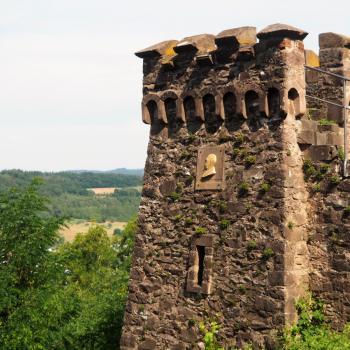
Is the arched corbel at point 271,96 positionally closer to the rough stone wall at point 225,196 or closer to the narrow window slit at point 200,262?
the rough stone wall at point 225,196

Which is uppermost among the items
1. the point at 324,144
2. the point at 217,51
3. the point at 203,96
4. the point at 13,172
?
the point at 13,172

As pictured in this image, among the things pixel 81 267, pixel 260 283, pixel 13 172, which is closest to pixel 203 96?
pixel 260 283

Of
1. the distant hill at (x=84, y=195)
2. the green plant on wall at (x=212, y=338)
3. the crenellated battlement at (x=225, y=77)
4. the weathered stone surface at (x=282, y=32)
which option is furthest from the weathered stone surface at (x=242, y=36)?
the distant hill at (x=84, y=195)

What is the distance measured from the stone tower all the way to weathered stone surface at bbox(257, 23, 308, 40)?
0.08 feet

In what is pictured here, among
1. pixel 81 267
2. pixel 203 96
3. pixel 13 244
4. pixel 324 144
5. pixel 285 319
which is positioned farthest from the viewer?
pixel 81 267

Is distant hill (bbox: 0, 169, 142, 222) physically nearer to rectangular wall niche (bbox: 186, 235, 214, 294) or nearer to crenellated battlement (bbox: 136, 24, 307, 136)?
crenellated battlement (bbox: 136, 24, 307, 136)

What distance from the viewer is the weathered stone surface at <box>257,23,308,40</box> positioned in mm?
10711

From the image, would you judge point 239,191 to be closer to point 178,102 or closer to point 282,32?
point 178,102

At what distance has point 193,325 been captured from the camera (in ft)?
38.3

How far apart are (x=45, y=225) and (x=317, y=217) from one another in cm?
841

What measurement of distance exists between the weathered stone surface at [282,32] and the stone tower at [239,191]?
2 cm


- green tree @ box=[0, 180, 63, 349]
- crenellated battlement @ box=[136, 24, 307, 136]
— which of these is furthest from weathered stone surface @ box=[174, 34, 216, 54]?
green tree @ box=[0, 180, 63, 349]

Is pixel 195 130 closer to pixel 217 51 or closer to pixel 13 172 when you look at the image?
pixel 217 51

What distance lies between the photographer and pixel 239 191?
1141 cm
